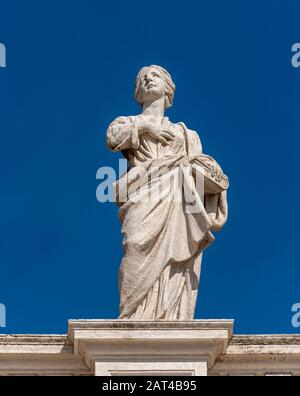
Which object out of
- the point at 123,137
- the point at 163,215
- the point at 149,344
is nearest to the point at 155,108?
the point at 123,137

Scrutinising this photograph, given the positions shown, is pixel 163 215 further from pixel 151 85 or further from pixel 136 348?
pixel 151 85

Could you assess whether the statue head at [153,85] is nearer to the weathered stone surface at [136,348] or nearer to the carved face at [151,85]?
the carved face at [151,85]

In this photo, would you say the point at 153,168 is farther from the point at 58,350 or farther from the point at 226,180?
the point at 58,350

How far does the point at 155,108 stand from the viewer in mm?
22562

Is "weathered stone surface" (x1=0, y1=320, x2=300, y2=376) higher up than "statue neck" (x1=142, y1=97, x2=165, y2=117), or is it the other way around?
"statue neck" (x1=142, y1=97, x2=165, y2=117)

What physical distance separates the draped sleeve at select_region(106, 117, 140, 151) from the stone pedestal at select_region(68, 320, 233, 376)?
121 inches

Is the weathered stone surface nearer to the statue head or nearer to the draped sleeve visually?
the draped sleeve

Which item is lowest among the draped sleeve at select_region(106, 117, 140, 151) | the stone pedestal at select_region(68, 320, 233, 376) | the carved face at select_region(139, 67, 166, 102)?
the stone pedestal at select_region(68, 320, 233, 376)

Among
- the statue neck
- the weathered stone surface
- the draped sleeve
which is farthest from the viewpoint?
the statue neck

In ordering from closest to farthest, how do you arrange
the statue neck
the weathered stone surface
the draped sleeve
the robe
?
the weathered stone surface, the robe, the draped sleeve, the statue neck

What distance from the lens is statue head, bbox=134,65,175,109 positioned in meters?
22.6

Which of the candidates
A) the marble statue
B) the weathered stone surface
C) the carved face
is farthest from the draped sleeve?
the weathered stone surface
